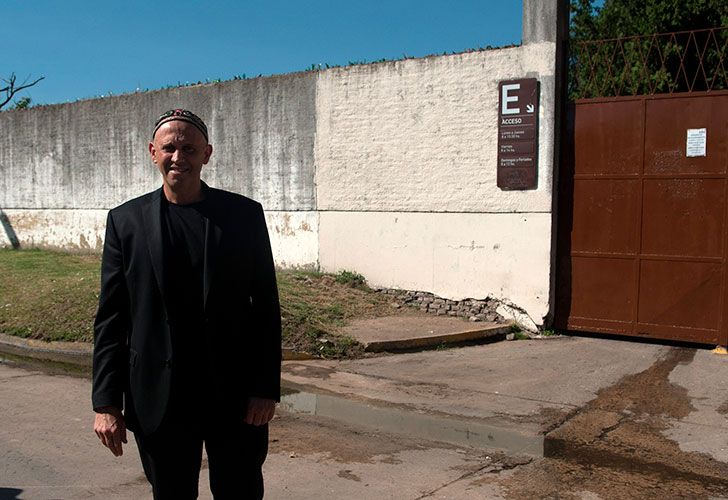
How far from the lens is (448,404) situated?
6.23 metres

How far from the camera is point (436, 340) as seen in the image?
8.42 m

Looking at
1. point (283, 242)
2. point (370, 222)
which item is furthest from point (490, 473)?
point (283, 242)

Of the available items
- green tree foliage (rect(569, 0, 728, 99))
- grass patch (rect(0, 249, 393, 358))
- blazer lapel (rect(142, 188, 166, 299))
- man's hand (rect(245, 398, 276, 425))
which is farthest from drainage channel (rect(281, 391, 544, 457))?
green tree foliage (rect(569, 0, 728, 99))

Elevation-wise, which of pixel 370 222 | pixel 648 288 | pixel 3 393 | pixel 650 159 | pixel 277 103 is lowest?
pixel 3 393

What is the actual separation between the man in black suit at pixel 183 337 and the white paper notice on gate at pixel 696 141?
6847mm

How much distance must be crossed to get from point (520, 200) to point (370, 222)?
92.9 inches

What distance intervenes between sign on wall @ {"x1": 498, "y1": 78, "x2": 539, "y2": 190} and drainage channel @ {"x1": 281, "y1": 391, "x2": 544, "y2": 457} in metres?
4.00

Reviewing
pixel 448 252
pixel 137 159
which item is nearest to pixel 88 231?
pixel 137 159

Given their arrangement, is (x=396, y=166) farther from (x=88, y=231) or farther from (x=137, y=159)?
(x=88, y=231)

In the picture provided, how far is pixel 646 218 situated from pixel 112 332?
7.18 meters

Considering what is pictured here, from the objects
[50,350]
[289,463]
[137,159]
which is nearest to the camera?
[289,463]

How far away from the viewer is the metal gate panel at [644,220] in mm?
8102

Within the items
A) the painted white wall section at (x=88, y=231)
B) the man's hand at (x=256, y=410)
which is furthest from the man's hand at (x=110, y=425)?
the painted white wall section at (x=88, y=231)

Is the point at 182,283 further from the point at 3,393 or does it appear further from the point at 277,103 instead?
the point at 277,103
